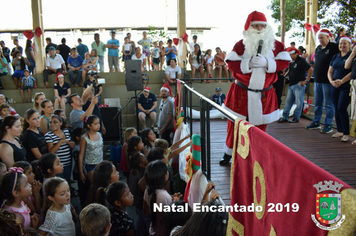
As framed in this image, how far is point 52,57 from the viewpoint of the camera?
9.75 m

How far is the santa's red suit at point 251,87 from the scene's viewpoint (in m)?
3.17

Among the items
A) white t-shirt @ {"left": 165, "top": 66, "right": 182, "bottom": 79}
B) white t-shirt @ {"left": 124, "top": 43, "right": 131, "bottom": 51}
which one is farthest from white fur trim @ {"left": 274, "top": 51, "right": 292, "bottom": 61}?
white t-shirt @ {"left": 124, "top": 43, "right": 131, "bottom": 51}

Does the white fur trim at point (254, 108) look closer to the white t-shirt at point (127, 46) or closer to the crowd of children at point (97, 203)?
the crowd of children at point (97, 203)

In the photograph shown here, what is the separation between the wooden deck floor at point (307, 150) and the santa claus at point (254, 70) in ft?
1.59

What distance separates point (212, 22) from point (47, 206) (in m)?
19.9

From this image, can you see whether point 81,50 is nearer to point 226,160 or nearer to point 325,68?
point 325,68

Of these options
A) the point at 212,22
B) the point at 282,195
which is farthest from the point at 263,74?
the point at 212,22

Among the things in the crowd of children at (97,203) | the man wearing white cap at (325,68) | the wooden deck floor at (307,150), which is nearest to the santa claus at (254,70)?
the wooden deck floor at (307,150)

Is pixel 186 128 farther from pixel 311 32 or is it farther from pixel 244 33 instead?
pixel 311 32

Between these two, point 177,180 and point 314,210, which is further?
point 177,180

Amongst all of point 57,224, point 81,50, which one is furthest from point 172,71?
point 57,224

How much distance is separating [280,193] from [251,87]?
7.29 feet

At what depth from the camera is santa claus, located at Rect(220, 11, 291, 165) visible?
10.4 ft

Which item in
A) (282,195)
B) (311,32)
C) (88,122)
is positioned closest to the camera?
(282,195)
